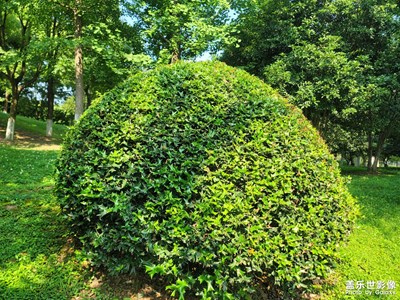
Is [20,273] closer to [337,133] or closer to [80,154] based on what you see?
[80,154]

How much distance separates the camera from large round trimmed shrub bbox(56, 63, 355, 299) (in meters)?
2.34

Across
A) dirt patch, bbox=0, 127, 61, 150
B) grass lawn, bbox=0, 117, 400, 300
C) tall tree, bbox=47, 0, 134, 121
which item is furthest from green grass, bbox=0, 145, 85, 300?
dirt patch, bbox=0, 127, 61, 150

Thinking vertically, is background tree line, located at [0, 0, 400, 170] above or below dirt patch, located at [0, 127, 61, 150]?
above

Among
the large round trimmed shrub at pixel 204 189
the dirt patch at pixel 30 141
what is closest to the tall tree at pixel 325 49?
the large round trimmed shrub at pixel 204 189

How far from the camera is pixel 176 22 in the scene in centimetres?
1010

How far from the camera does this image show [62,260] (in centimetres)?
330

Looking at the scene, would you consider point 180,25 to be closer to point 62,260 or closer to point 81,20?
point 81,20

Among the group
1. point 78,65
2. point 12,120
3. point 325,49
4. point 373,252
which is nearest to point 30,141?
point 12,120

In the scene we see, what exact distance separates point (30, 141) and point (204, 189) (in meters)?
14.1

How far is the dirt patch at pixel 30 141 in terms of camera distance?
40.8ft

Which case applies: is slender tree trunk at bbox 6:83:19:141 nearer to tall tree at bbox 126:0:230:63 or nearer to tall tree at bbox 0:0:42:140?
tall tree at bbox 0:0:42:140

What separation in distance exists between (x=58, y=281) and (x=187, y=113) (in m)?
2.25

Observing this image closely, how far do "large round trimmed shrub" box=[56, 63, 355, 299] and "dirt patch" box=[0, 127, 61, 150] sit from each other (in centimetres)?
1118

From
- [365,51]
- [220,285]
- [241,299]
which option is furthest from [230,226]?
[365,51]
